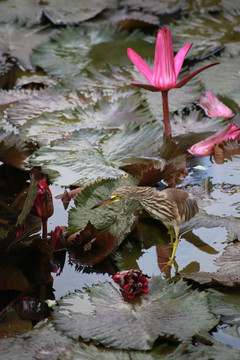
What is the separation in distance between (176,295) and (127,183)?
0.74 m

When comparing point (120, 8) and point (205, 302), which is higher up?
point (120, 8)

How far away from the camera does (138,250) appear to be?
7.85 ft

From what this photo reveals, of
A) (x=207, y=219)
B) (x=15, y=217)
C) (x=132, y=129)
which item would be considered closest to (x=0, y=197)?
(x=15, y=217)

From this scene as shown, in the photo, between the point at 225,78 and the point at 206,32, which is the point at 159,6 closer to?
the point at 206,32

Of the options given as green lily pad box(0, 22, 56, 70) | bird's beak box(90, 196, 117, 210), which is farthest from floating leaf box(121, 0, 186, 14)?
bird's beak box(90, 196, 117, 210)

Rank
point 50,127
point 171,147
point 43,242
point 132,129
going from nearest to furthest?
point 43,242, point 171,147, point 132,129, point 50,127

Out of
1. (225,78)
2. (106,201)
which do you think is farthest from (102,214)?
(225,78)

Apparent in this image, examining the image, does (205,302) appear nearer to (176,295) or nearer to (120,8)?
(176,295)

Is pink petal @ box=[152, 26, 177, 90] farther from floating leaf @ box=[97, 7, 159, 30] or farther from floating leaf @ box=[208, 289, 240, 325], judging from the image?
floating leaf @ box=[97, 7, 159, 30]

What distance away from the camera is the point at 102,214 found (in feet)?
8.10

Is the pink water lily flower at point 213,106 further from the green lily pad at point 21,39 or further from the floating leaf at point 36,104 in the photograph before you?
the green lily pad at point 21,39

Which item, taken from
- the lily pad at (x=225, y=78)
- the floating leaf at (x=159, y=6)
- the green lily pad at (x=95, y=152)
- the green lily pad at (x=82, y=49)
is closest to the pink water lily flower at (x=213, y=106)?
the lily pad at (x=225, y=78)

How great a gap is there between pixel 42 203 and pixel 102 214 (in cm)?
29

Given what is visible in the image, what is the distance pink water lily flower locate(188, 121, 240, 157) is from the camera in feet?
10.00
